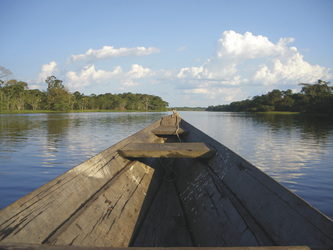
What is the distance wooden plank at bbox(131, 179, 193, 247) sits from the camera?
7.32ft

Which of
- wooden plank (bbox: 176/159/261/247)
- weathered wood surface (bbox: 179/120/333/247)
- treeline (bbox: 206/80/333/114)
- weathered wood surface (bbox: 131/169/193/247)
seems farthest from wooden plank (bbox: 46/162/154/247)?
treeline (bbox: 206/80/333/114)

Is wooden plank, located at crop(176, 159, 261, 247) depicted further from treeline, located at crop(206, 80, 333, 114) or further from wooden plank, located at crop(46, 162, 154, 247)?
treeline, located at crop(206, 80, 333, 114)

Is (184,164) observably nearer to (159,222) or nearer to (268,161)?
(159,222)

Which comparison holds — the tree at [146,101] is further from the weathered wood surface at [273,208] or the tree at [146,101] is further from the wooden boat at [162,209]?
the weathered wood surface at [273,208]

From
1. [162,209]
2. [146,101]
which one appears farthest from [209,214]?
[146,101]

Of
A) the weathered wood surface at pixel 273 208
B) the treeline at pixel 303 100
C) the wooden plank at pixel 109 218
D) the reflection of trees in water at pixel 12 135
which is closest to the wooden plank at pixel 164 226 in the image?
the wooden plank at pixel 109 218

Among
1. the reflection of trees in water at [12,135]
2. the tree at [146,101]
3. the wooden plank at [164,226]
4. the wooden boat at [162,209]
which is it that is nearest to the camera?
the wooden boat at [162,209]

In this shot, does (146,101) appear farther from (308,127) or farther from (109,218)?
(109,218)

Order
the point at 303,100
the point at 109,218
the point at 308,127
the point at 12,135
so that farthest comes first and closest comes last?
the point at 303,100 → the point at 308,127 → the point at 12,135 → the point at 109,218

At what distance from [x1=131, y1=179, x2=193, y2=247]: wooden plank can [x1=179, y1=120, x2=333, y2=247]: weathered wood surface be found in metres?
0.69

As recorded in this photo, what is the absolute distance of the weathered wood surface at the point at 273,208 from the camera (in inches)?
44.1

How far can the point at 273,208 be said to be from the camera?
1449 mm

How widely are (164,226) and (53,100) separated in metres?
74.5

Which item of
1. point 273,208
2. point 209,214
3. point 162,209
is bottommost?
point 162,209
